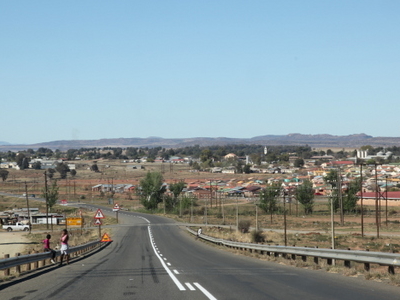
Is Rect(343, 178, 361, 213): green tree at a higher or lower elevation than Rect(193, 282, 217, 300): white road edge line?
lower

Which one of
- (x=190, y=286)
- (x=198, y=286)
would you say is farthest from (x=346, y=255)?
(x=190, y=286)

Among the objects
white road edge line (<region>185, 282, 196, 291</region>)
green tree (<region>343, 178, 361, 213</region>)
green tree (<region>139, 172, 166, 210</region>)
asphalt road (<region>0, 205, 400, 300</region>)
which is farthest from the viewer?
green tree (<region>139, 172, 166, 210</region>)

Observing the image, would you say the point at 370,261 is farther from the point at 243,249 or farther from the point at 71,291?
the point at 243,249

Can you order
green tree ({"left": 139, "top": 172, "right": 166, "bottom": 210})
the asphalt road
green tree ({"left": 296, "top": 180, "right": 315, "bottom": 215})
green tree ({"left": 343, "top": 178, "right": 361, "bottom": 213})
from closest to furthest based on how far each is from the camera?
the asphalt road → green tree ({"left": 343, "top": 178, "right": 361, "bottom": 213}) → green tree ({"left": 296, "top": 180, "right": 315, "bottom": 215}) → green tree ({"left": 139, "top": 172, "right": 166, "bottom": 210})

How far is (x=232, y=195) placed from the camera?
159 meters

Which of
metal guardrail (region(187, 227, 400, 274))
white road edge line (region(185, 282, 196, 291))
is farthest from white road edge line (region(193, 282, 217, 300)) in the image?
metal guardrail (region(187, 227, 400, 274))

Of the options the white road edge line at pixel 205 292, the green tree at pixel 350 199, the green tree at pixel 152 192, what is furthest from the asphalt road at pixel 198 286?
the green tree at pixel 152 192

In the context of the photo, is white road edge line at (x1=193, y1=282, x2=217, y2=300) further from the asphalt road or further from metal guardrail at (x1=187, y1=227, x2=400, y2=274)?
metal guardrail at (x1=187, y1=227, x2=400, y2=274)

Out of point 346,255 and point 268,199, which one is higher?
point 346,255

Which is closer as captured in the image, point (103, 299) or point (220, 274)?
point (103, 299)

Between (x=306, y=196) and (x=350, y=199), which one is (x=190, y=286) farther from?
(x=350, y=199)

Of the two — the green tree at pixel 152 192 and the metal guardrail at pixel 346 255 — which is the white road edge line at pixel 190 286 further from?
the green tree at pixel 152 192

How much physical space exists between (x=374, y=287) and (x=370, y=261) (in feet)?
8.43

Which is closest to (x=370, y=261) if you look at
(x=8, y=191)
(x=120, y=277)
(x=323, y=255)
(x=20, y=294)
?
(x=323, y=255)
